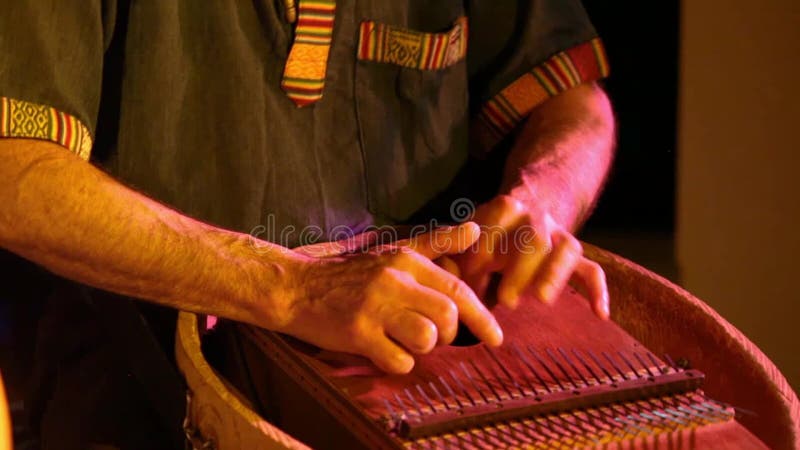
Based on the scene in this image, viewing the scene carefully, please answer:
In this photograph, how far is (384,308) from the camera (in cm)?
101

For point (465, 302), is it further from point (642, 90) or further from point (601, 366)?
point (642, 90)

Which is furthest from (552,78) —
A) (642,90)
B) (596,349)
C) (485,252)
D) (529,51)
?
(642,90)

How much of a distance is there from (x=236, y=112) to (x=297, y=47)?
0.12 m

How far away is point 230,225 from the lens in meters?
1.38

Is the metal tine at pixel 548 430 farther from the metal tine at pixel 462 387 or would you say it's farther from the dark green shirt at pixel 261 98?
the dark green shirt at pixel 261 98

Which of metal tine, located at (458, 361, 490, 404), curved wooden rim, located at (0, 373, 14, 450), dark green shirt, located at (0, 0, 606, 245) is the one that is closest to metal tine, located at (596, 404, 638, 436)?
metal tine, located at (458, 361, 490, 404)

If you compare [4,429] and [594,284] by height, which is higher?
[4,429]

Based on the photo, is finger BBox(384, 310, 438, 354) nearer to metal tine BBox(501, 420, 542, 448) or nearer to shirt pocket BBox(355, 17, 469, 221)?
metal tine BBox(501, 420, 542, 448)

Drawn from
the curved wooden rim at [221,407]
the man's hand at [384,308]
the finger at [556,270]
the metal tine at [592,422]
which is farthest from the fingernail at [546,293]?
the curved wooden rim at [221,407]

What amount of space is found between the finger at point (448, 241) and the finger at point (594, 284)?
12 centimetres

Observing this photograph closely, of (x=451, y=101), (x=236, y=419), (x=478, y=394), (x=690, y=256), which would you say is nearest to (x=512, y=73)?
(x=451, y=101)

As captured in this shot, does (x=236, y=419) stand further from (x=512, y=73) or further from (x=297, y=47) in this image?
(x=512, y=73)

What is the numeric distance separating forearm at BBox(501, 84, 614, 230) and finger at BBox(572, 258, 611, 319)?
182mm

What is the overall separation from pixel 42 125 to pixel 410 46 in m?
0.57
